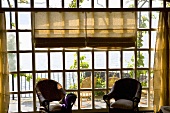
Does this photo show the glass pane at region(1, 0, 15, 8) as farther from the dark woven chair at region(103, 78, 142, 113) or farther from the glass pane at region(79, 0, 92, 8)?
the dark woven chair at region(103, 78, 142, 113)

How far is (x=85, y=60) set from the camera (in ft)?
21.7

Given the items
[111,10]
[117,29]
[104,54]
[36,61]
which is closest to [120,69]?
[104,54]

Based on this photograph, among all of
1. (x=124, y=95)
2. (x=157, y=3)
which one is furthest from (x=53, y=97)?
(x=157, y=3)

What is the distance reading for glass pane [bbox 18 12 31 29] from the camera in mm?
6352

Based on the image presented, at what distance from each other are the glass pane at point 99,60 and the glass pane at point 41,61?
1163 mm

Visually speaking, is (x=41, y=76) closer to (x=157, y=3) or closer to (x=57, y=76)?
(x=57, y=76)

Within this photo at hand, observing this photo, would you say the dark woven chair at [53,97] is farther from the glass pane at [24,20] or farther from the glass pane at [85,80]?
the glass pane at [24,20]

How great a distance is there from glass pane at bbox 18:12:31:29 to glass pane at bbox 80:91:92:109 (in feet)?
6.60

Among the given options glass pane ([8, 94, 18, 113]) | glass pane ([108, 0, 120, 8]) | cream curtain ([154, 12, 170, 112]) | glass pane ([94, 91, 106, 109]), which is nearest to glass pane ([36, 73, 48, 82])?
glass pane ([8, 94, 18, 113])

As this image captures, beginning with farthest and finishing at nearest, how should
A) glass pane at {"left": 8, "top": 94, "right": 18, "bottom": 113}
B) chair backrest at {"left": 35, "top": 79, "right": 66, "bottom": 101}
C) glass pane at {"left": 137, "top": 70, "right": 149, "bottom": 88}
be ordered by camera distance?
1. glass pane at {"left": 137, "top": 70, "right": 149, "bottom": 88}
2. glass pane at {"left": 8, "top": 94, "right": 18, "bottom": 113}
3. chair backrest at {"left": 35, "top": 79, "right": 66, "bottom": 101}

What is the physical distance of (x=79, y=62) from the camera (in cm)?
657

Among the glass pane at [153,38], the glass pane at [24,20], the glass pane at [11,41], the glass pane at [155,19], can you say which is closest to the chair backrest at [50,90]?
the glass pane at [11,41]

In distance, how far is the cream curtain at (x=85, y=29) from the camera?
625 centimetres

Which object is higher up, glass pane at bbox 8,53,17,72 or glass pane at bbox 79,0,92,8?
glass pane at bbox 79,0,92,8
